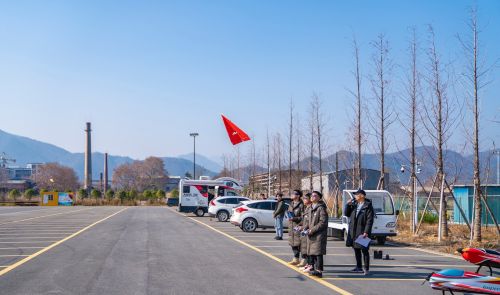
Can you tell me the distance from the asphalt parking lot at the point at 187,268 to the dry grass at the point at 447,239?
1415 millimetres

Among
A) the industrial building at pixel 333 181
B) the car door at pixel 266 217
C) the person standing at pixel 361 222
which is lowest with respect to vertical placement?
the car door at pixel 266 217

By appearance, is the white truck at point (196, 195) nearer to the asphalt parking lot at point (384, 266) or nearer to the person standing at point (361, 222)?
the asphalt parking lot at point (384, 266)

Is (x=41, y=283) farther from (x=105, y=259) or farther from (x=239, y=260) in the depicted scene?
(x=239, y=260)

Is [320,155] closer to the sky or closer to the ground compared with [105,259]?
closer to the sky

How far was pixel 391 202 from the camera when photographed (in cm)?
1962

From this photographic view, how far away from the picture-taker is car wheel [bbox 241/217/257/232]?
25127 mm

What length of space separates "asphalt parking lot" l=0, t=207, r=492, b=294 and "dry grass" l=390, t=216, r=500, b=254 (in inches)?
55.7

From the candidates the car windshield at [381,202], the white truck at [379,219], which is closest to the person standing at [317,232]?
the white truck at [379,219]

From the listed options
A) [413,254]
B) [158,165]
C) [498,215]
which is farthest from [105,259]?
Answer: [158,165]

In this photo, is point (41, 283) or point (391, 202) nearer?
point (41, 283)

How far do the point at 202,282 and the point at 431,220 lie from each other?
69.2 feet

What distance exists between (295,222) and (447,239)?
9645 mm

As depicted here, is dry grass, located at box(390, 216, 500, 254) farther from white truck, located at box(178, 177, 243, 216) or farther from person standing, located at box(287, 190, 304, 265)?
white truck, located at box(178, 177, 243, 216)

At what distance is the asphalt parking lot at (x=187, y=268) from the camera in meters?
10.2
